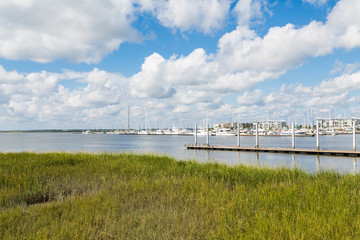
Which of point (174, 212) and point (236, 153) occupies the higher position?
point (174, 212)

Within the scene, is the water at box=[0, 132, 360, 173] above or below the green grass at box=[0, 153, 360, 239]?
below

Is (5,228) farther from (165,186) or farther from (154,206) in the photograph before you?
(165,186)

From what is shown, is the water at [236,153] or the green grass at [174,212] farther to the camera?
the water at [236,153]

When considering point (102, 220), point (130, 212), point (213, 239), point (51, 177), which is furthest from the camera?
point (51, 177)

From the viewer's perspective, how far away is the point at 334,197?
281 inches

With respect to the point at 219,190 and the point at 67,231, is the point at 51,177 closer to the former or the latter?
the point at 67,231

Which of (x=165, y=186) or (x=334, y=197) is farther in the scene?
(x=165, y=186)

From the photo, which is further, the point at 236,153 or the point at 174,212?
the point at 236,153

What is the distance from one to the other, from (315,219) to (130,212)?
4.80 metres

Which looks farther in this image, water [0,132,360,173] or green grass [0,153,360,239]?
water [0,132,360,173]

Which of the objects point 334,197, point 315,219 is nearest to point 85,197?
point 315,219

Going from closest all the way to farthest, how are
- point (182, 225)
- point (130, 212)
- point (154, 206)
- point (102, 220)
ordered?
point (182, 225), point (102, 220), point (130, 212), point (154, 206)

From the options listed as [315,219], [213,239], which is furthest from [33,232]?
[315,219]

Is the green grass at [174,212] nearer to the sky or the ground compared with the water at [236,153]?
nearer to the sky
